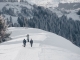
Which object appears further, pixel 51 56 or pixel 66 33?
pixel 66 33

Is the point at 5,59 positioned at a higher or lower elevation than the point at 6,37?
higher

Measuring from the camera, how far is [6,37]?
6275 centimetres

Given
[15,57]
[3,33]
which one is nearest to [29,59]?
[15,57]

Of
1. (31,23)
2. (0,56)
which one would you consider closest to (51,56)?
(0,56)

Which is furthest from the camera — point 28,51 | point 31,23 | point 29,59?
point 31,23

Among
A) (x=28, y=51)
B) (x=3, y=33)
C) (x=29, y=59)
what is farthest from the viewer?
(x=3, y=33)

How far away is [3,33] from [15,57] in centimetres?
2982

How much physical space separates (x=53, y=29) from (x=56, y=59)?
16566cm

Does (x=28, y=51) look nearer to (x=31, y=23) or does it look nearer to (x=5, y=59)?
(x=5, y=59)

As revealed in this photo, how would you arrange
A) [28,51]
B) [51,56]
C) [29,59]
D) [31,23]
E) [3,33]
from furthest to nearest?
[31,23] → [3,33] → [28,51] → [51,56] → [29,59]

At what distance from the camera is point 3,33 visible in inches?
2329

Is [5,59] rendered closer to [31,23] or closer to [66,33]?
[31,23]

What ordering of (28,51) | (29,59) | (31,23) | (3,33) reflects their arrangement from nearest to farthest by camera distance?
(29,59)
(28,51)
(3,33)
(31,23)

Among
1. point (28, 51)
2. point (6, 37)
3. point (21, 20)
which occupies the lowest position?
point (21, 20)
